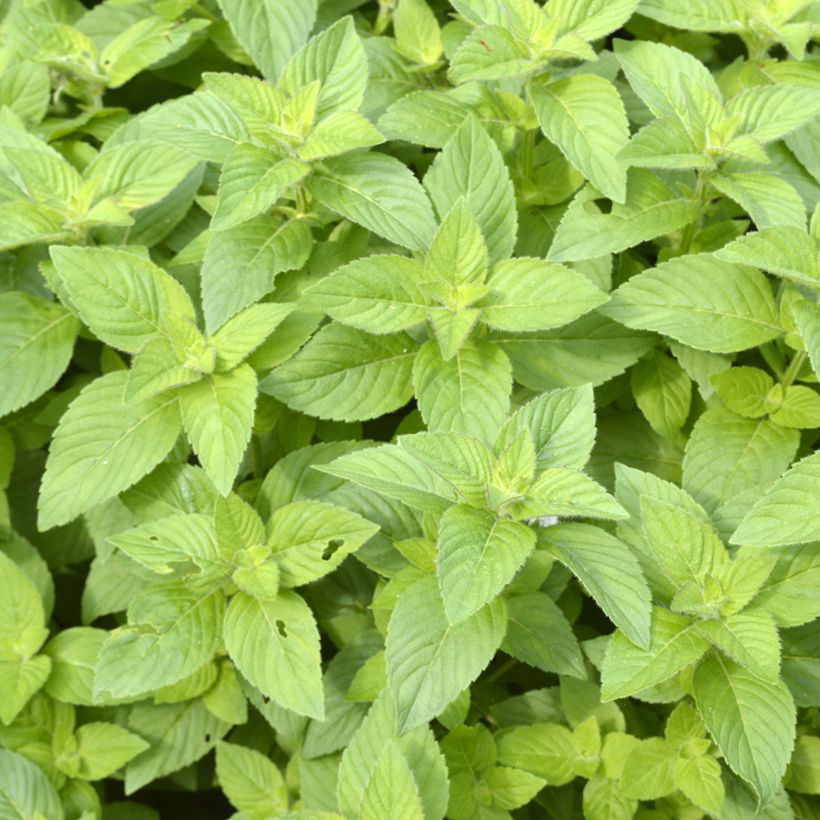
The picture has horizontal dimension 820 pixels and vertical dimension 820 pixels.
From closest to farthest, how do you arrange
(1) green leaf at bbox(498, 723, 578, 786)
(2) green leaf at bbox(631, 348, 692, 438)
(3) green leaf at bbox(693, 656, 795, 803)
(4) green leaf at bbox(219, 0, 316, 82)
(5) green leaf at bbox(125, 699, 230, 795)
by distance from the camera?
(3) green leaf at bbox(693, 656, 795, 803) < (1) green leaf at bbox(498, 723, 578, 786) < (2) green leaf at bbox(631, 348, 692, 438) < (5) green leaf at bbox(125, 699, 230, 795) < (4) green leaf at bbox(219, 0, 316, 82)

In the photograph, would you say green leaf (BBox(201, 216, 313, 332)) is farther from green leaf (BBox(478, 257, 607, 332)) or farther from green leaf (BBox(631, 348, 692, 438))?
green leaf (BBox(631, 348, 692, 438))

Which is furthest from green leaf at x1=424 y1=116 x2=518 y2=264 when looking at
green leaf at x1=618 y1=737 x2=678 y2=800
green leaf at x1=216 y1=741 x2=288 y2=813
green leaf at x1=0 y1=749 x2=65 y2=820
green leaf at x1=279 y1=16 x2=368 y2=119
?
green leaf at x1=0 y1=749 x2=65 y2=820

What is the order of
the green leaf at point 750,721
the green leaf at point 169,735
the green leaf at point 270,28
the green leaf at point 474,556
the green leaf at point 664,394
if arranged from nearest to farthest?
the green leaf at point 474,556 → the green leaf at point 750,721 → the green leaf at point 664,394 → the green leaf at point 169,735 → the green leaf at point 270,28

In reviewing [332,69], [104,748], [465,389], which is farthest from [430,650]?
[332,69]

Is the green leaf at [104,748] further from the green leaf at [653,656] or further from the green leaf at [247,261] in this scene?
the green leaf at [653,656]

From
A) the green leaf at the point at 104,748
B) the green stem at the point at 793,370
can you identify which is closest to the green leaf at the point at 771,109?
the green stem at the point at 793,370

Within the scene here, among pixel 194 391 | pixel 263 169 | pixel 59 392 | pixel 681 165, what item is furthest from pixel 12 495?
pixel 681 165
